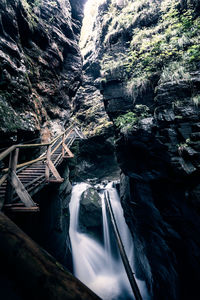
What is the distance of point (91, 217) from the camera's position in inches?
435

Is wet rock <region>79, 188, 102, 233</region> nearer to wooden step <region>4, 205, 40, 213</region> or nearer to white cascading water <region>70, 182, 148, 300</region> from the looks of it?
white cascading water <region>70, 182, 148, 300</region>

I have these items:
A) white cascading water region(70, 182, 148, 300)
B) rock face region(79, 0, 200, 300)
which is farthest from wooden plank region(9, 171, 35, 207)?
white cascading water region(70, 182, 148, 300)

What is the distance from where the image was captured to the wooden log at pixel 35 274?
47 cm

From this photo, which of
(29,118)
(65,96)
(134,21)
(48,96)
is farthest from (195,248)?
(65,96)

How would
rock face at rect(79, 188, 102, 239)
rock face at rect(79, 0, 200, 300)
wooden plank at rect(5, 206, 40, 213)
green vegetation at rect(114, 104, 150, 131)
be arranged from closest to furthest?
wooden plank at rect(5, 206, 40, 213)
rock face at rect(79, 0, 200, 300)
green vegetation at rect(114, 104, 150, 131)
rock face at rect(79, 188, 102, 239)

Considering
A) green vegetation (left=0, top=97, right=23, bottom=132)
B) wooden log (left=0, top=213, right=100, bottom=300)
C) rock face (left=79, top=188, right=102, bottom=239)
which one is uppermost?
green vegetation (left=0, top=97, right=23, bottom=132)

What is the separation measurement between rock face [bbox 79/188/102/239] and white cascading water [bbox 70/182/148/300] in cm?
44

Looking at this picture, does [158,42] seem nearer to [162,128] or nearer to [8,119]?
[162,128]

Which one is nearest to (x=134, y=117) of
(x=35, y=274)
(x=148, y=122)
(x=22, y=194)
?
(x=148, y=122)

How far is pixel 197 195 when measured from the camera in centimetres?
325

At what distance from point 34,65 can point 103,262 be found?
51.6 ft

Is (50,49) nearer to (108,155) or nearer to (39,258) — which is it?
(108,155)

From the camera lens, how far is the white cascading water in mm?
8086

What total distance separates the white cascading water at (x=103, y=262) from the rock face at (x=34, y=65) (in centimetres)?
942
